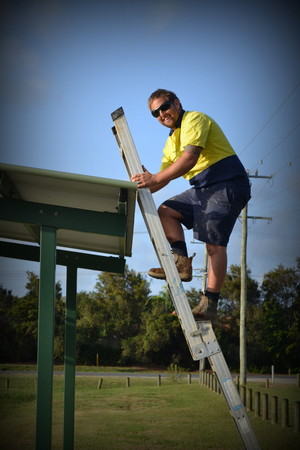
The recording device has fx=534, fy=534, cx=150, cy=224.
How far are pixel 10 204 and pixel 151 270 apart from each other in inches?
35.9

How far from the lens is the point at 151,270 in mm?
3227

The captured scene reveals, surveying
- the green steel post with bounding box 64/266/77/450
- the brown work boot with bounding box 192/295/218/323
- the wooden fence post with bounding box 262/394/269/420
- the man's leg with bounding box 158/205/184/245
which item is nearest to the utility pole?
the wooden fence post with bounding box 262/394/269/420

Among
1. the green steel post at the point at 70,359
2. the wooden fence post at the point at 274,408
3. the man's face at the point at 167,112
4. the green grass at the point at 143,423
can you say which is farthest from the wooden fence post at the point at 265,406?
the man's face at the point at 167,112

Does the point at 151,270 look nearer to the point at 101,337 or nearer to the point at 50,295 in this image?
the point at 50,295

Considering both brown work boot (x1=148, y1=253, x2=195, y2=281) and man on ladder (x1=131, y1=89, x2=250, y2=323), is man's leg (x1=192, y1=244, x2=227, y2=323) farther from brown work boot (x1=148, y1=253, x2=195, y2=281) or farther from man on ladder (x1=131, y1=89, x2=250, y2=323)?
brown work boot (x1=148, y1=253, x2=195, y2=281)

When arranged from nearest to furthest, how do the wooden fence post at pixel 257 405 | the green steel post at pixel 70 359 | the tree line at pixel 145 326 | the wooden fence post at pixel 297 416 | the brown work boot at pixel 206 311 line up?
the brown work boot at pixel 206 311, the green steel post at pixel 70 359, the wooden fence post at pixel 297 416, the wooden fence post at pixel 257 405, the tree line at pixel 145 326

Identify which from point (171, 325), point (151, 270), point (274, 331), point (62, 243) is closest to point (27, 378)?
point (171, 325)

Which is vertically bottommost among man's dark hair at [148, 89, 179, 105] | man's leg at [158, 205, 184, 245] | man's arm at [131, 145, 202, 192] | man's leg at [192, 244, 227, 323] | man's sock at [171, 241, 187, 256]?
man's leg at [192, 244, 227, 323]

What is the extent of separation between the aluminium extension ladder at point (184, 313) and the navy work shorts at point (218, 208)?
350mm

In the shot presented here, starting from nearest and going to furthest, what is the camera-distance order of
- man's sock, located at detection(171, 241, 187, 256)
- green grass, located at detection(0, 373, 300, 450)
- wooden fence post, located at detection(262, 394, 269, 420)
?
man's sock, located at detection(171, 241, 187, 256), green grass, located at detection(0, 373, 300, 450), wooden fence post, located at detection(262, 394, 269, 420)

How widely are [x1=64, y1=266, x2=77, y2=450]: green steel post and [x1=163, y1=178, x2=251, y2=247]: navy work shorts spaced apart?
185cm

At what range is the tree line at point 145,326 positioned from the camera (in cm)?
2138

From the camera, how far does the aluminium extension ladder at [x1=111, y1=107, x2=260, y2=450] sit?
2.75m

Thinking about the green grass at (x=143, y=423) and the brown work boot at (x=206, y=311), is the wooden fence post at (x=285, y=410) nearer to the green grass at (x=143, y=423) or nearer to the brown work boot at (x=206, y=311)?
the green grass at (x=143, y=423)
